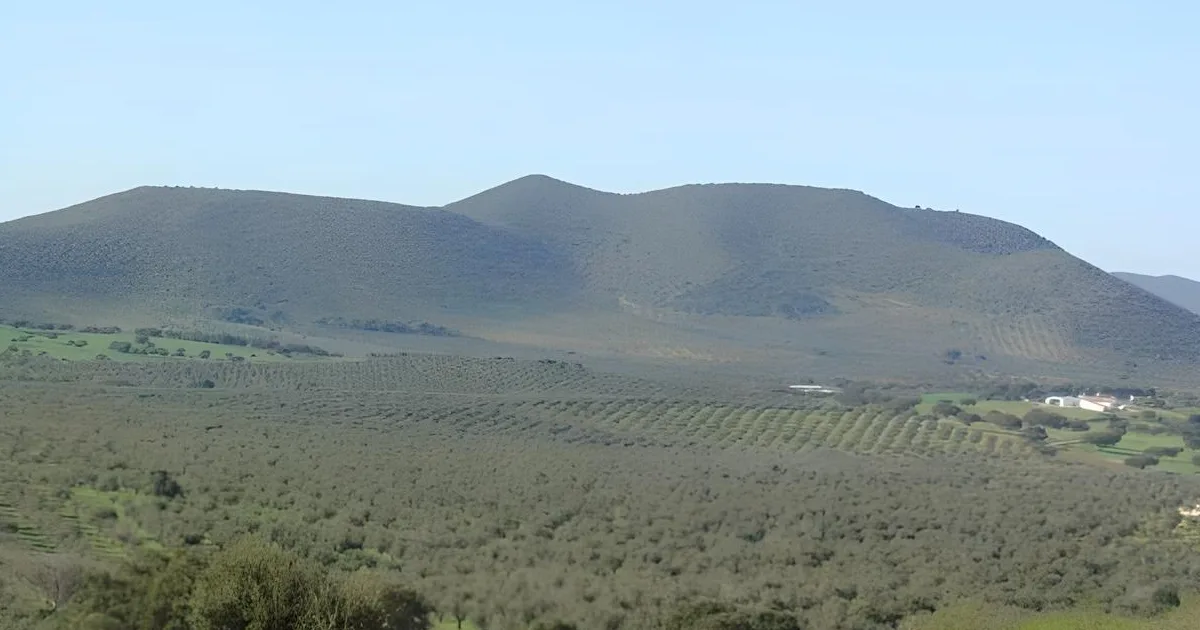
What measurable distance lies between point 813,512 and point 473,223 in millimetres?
115778

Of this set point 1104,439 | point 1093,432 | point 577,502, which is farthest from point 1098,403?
point 577,502

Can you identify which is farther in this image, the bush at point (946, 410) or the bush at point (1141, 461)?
the bush at point (946, 410)

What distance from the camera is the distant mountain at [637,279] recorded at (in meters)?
104

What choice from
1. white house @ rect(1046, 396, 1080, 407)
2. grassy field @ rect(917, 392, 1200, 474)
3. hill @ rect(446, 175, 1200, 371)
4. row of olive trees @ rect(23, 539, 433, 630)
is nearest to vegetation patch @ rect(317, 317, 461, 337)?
hill @ rect(446, 175, 1200, 371)

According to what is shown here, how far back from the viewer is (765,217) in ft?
544

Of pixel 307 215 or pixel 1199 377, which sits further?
pixel 307 215

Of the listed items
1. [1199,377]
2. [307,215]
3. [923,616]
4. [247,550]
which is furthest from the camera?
[307,215]

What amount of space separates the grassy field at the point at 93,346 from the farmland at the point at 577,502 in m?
5.39

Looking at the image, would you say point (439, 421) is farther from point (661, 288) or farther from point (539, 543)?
point (661, 288)

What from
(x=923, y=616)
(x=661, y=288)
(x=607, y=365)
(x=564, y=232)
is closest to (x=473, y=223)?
(x=564, y=232)

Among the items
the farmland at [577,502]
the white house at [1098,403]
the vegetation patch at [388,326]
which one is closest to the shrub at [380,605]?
the farmland at [577,502]

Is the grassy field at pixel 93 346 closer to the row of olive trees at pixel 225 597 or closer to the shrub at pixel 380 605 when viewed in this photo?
the row of olive trees at pixel 225 597

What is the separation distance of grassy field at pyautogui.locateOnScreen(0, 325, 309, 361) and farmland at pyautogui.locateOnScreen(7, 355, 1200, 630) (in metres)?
5.39

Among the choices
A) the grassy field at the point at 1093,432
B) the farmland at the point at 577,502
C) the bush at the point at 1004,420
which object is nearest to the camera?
the farmland at the point at 577,502
